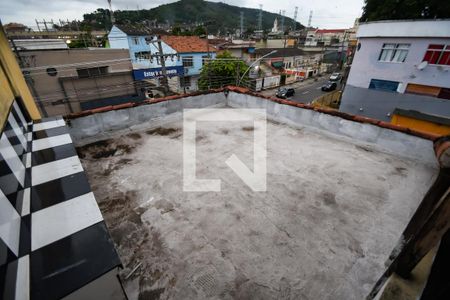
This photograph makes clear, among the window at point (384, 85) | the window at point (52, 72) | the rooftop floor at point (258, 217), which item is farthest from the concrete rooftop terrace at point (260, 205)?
the window at point (384, 85)

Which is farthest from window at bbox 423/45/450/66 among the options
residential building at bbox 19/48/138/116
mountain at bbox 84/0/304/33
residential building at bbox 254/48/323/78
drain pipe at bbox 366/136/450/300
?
mountain at bbox 84/0/304/33

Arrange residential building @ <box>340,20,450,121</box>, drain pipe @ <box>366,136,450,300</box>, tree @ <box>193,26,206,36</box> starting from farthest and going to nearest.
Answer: tree @ <box>193,26,206,36</box>, residential building @ <box>340,20,450,121</box>, drain pipe @ <box>366,136,450,300</box>

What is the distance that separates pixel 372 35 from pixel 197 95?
48.2ft

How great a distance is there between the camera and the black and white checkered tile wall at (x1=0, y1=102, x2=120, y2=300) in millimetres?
1115

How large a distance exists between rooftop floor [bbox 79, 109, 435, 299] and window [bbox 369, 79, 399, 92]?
13897 mm

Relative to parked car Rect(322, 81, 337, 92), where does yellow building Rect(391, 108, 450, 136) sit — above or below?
above

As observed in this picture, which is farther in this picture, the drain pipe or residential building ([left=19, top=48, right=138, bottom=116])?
residential building ([left=19, top=48, right=138, bottom=116])

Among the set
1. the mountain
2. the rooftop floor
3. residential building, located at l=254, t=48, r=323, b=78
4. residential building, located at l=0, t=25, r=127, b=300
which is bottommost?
residential building, located at l=254, t=48, r=323, b=78

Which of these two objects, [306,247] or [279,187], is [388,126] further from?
[306,247]

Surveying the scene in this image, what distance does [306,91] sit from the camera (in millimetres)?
26531

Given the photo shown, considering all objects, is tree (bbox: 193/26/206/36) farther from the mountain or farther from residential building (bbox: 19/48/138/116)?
the mountain

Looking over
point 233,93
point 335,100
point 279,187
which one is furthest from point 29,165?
point 335,100

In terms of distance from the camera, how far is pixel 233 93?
5.84 meters

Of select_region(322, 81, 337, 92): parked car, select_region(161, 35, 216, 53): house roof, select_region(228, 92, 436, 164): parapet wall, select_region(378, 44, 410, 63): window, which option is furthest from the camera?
select_region(322, 81, 337, 92): parked car
